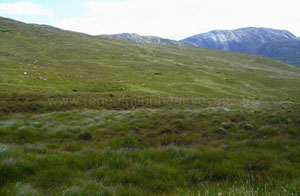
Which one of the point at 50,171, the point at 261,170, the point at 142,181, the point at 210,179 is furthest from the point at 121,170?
the point at 261,170

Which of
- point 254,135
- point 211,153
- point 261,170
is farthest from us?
point 254,135

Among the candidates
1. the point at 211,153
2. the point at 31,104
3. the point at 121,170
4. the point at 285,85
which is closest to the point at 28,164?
the point at 121,170

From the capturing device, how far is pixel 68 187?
11.2 ft

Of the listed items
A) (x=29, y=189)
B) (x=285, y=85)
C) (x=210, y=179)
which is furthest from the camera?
(x=285, y=85)

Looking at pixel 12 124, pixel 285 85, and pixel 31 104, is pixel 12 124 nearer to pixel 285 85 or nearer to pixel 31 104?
pixel 31 104

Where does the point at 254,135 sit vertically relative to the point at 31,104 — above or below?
above

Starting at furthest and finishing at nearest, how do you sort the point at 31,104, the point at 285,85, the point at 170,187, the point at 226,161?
1. the point at 285,85
2. the point at 31,104
3. the point at 226,161
4. the point at 170,187

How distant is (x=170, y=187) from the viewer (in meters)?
3.62

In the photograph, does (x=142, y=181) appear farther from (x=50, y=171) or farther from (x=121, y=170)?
(x=50, y=171)

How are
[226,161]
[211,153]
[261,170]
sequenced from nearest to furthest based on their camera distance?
[261,170]
[226,161]
[211,153]

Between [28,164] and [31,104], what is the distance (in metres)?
19.3

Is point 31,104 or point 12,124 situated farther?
point 31,104

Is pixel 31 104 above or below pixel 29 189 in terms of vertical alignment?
below

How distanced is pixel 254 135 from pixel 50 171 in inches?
352
